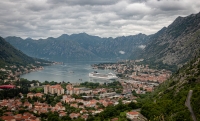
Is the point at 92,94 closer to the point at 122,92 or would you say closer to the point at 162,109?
the point at 122,92

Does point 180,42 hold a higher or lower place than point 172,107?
higher

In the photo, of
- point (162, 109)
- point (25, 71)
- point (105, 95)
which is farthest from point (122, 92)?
point (25, 71)

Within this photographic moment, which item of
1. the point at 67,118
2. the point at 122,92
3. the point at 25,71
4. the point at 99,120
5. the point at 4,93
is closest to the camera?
the point at 99,120

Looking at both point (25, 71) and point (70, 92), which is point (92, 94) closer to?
point (70, 92)

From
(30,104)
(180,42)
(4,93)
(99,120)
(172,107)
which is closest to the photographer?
(172,107)

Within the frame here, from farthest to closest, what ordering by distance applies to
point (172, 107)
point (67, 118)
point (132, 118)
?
point (67, 118) → point (132, 118) → point (172, 107)

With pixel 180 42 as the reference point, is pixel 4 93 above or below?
below

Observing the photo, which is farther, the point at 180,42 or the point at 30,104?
the point at 180,42

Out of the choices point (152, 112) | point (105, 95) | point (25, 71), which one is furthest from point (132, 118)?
point (25, 71)

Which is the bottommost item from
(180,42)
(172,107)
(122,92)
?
(122,92)
